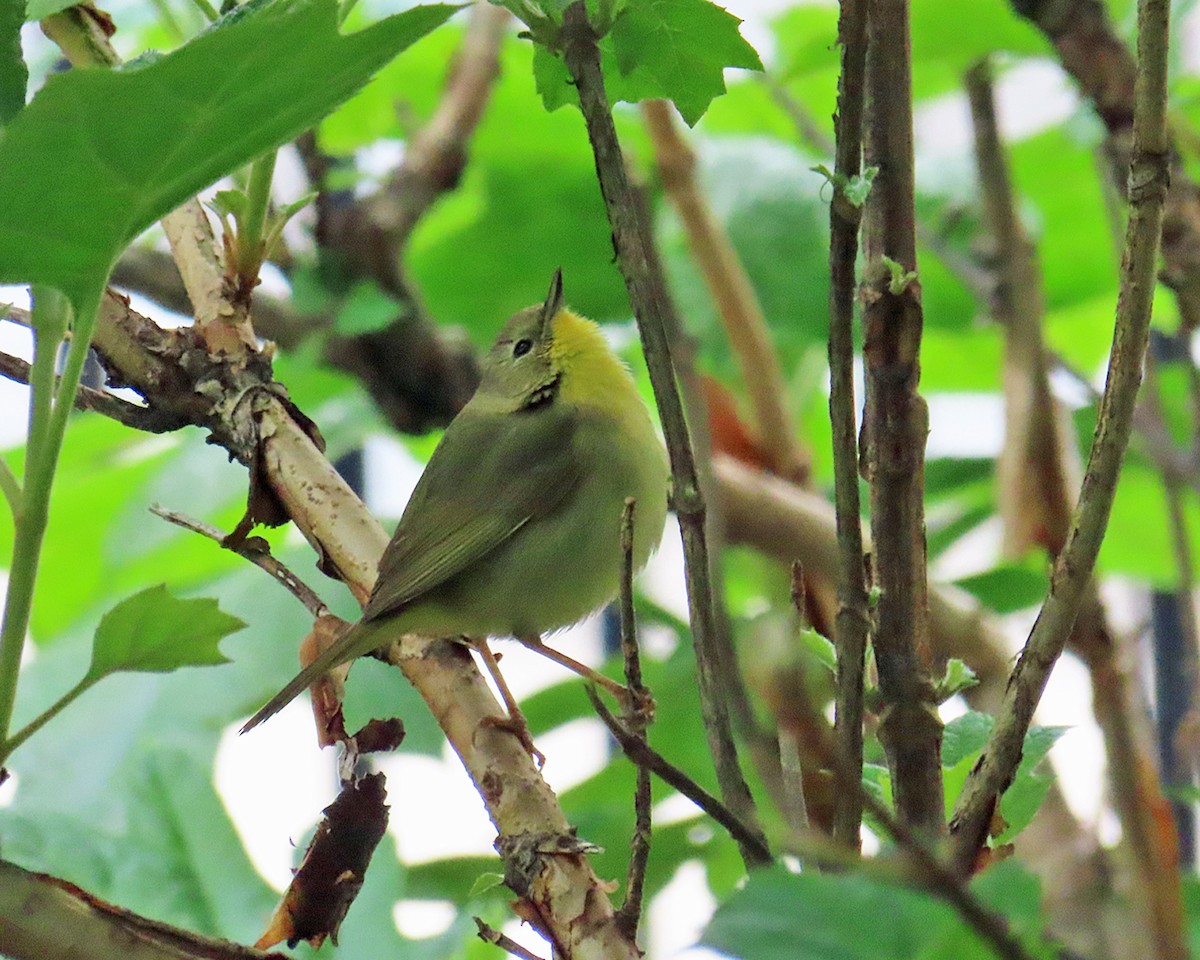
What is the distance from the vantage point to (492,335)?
2766mm

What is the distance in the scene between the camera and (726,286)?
2.23 metres

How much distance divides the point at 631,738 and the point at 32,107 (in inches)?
17.5

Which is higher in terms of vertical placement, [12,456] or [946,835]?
[12,456]

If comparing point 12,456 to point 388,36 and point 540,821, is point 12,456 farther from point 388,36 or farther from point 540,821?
point 388,36

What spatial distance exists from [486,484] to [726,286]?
1.55 feet

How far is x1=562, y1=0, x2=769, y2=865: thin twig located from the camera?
790mm

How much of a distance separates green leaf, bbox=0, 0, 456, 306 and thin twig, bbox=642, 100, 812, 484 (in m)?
1.43

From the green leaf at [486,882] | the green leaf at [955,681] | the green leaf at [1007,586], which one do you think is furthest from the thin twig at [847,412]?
the green leaf at [1007,586]

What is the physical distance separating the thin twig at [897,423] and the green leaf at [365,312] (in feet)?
4.18

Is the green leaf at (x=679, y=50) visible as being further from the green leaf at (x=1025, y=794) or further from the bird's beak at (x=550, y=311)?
the bird's beak at (x=550, y=311)

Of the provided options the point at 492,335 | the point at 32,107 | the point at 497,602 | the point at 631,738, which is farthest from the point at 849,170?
the point at 492,335

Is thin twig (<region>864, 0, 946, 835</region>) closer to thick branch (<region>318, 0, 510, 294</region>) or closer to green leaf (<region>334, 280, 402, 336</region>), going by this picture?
green leaf (<region>334, 280, 402, 336</region>)

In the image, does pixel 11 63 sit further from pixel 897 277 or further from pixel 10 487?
pixel 897 277

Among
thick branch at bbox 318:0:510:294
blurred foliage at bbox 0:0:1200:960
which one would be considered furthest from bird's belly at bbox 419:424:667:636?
thick branch at bbox 318:0:510:294
